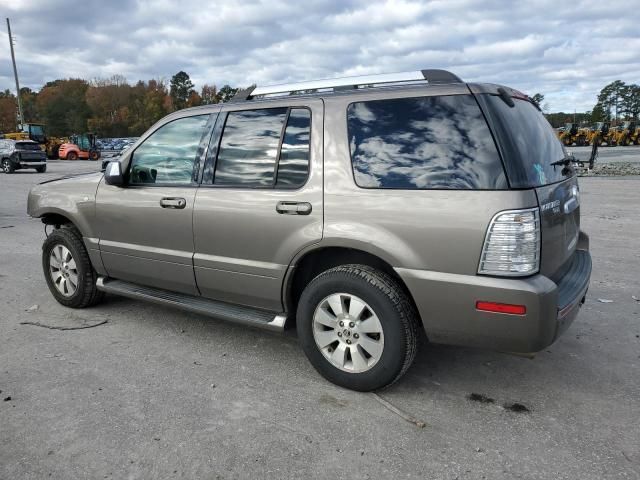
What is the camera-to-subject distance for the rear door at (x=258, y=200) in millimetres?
3221

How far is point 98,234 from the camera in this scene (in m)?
4.32

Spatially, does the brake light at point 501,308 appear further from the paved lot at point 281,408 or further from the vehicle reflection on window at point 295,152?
the vehicle reflection on window at point 295,152

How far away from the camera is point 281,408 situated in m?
2.98

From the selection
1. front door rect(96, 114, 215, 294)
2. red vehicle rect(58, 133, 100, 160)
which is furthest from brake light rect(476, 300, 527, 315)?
red vehicle rect(58, 133, 100, 160)

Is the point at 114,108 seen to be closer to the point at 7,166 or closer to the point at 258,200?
the point at 7,166

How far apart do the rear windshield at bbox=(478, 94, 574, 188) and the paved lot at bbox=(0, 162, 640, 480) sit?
1.33 m

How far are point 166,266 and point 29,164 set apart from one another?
2532 centimetres

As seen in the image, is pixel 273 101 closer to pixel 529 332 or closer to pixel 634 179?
pixel 529 332

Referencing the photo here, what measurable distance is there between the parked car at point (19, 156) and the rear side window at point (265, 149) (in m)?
25.6

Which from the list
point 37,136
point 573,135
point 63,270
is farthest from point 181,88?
point 63,270

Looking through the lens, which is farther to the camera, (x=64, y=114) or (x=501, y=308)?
(x=64, y=114)

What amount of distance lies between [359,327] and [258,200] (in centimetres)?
108

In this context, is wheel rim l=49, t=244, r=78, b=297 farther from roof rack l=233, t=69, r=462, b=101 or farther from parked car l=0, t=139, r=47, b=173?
parked car l=0, t=139, r=47, b=173

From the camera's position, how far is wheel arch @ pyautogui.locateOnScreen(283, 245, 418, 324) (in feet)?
10.1
